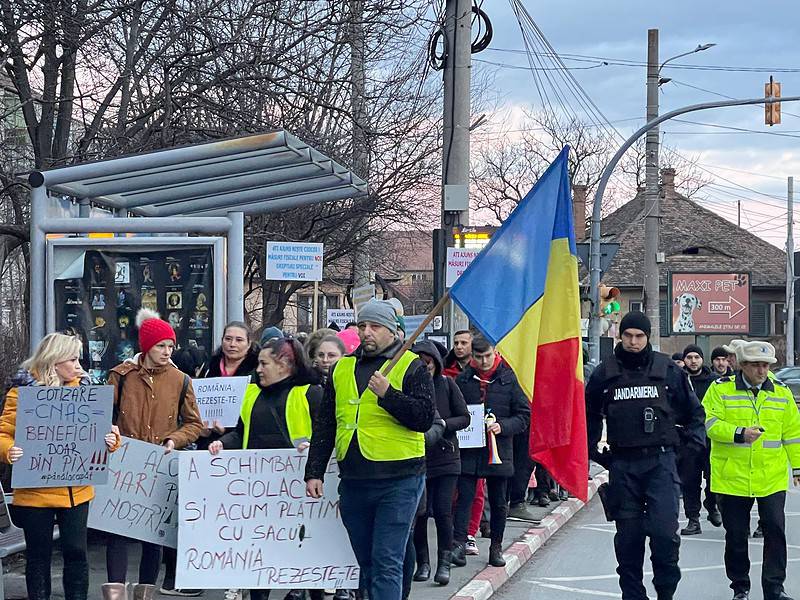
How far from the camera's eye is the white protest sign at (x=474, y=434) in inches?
367

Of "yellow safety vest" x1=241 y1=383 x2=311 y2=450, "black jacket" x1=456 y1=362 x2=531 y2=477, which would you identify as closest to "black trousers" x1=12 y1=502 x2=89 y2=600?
"yellow safety vest" x1=241 y1=383 x2=311 y2=450

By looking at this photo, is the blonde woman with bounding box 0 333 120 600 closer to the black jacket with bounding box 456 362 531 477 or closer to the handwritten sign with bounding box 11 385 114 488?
the handwritten sign with bounding box 11 385 114 488

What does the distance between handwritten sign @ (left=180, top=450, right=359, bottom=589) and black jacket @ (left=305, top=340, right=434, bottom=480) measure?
0.70m

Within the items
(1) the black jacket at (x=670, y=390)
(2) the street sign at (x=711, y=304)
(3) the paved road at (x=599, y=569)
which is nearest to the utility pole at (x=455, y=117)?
(3) the paved road at (x=599, y=569)

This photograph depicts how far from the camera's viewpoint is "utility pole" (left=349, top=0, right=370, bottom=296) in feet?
49.9

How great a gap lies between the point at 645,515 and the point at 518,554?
9.96 feet

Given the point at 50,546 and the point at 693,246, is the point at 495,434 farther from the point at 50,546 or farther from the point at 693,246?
the point at 693,246

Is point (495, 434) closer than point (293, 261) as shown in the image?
Yes

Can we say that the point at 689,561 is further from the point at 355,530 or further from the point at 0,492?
the point at 0,492

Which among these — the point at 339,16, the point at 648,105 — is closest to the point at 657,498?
the point at 339,16

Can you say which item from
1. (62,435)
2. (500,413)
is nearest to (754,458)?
(500,413)

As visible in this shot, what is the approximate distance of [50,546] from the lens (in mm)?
6465

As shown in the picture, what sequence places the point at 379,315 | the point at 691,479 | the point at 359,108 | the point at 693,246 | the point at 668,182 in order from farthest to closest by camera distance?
the point at 668,182 < the point at 693,246 < the point at 359,108 < the point at 691,479 < the point at 379,315

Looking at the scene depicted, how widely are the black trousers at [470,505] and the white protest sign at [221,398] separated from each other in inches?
92.4
